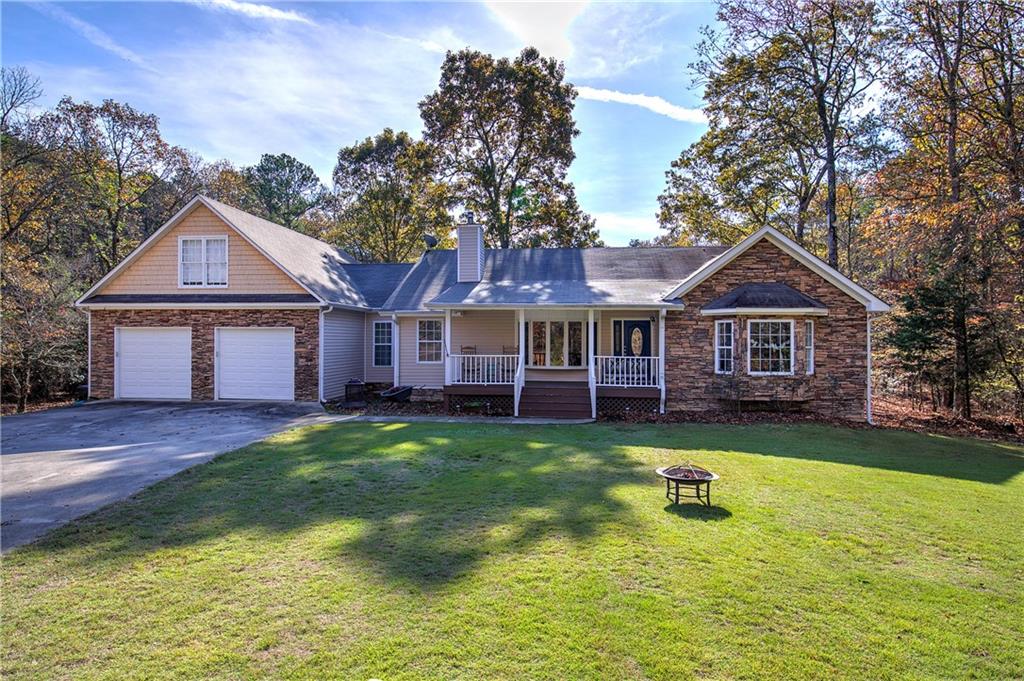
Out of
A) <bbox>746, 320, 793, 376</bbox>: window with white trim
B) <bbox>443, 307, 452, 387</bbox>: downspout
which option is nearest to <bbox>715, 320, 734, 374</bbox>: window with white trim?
<bbox>746, 320, 793, 376</bbox>: window with white trim

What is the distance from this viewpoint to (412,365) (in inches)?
718

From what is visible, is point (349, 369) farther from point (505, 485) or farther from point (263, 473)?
point (505, 485)

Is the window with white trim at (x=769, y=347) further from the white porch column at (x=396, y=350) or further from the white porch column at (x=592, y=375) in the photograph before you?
the white porch column at (x=396, y=350)

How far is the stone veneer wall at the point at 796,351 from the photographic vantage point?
14180 mm

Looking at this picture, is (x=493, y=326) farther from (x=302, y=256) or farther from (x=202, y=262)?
(x=202, y=262)

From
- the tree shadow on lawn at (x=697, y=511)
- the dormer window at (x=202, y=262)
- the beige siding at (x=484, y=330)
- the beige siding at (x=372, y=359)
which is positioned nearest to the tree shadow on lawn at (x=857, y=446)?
the tree shadow on lawn at (x=697, y=511)

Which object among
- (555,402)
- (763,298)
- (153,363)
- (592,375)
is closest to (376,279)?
(153,363)

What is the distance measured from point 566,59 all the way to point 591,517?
94.5ft

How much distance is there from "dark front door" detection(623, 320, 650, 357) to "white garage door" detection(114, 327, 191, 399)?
549 inches

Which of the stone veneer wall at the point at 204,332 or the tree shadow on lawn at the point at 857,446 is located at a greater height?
the stone veneer wall at the point at 204,332

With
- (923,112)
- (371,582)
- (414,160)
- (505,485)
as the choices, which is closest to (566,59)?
(414,160)

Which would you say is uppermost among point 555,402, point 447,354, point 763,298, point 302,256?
point 302,256

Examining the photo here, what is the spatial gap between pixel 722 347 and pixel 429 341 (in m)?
9.51

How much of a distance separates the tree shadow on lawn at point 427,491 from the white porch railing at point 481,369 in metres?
3.48
